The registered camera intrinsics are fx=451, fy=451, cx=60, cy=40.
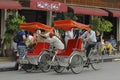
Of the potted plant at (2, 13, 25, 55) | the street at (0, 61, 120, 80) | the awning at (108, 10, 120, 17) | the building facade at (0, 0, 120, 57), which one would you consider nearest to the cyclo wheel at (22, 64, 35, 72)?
the street at (0, 61, 120, 80)

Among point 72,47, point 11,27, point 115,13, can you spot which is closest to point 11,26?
point 11,27

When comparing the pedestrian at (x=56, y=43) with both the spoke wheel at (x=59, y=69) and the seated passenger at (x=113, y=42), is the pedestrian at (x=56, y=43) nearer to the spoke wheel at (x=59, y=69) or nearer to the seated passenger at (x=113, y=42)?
the spoke wheel at (x=59, y=69)

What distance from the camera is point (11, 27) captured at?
24750mm

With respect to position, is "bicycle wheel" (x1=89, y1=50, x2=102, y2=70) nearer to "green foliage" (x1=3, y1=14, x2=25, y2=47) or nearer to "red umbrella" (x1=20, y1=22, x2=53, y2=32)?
"red umbrella" (x1=20, y1=22, x2=53, y2=32)

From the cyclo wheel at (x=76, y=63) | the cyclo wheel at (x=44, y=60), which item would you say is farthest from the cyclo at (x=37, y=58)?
the cyclo wheel at (x=76, y=63)

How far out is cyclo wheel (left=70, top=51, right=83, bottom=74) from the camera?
17977 millimetres

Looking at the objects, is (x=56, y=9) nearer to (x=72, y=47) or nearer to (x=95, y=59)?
(x=95, y=59)

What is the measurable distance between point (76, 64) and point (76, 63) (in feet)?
0.13

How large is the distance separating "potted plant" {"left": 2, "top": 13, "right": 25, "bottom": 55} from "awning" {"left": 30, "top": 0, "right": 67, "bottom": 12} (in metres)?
0.96

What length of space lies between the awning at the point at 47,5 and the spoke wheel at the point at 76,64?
7613 millimetres

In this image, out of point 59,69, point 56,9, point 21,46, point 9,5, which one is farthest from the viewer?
point 56,9

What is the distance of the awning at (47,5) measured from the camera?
25.2 m

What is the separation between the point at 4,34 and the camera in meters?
24.9

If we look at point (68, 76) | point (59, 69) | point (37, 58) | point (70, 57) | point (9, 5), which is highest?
point (9, 5)
